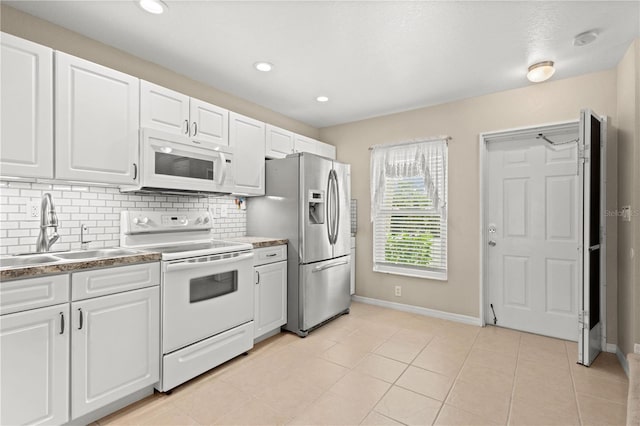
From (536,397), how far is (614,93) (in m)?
2.75

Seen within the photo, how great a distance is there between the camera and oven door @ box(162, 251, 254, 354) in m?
2.21

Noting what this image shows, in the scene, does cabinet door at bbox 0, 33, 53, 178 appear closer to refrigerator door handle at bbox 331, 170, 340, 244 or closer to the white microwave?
the white microwave

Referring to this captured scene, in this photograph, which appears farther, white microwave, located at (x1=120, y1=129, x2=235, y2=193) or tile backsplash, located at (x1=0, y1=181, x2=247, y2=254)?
white microwave, located at (x1=120, y1=129, x2=235, y2=193)

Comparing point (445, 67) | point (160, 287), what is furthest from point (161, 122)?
point (445, 67)

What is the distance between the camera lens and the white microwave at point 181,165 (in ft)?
7.85

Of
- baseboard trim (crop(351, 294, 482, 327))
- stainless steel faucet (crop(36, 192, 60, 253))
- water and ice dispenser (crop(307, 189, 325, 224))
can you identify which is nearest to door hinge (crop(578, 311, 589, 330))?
baseboard trim (crop(351, 294, 482, 327))

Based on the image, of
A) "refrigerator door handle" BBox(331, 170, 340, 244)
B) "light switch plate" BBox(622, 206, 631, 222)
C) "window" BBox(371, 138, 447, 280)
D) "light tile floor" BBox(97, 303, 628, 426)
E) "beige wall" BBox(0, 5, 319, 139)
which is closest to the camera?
"light tile floor" BBox(97, 303, 628, 426)

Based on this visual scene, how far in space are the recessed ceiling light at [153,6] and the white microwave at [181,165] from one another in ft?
2.62

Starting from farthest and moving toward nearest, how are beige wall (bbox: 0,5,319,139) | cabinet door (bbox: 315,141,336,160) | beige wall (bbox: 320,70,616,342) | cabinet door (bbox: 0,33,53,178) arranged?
1. cabinet door (bbox: 315,141,336,160)
2. beige wall (bbox: 320,70,616,342)
3. beige wall (bbox: 0,5,319,139)
4. cabinet door (bbox: 0,33,53,178)

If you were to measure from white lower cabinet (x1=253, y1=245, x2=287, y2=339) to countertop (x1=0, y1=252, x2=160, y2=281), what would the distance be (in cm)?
105

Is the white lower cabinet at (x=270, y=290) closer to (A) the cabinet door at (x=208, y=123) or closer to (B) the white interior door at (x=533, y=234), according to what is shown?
(A) the cabinet door at (x=208, y=123)

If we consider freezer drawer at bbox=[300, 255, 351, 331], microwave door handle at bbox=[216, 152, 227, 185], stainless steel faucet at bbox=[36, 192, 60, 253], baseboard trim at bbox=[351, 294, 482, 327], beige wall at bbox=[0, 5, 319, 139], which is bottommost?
baseboard trim at bbox=[351, 294, 482, 327]

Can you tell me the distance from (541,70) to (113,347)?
12.8 ft

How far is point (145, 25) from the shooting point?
88.0 inches
